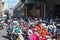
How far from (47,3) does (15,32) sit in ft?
101

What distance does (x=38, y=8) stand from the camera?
54062mm

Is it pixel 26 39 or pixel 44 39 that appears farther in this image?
pixel 26 39

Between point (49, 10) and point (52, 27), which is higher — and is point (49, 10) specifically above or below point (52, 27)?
below

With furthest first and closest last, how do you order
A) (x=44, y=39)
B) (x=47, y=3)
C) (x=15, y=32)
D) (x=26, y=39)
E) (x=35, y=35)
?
(x=47, y=3), (x=15, y=32), (x=26, y=39), (x=44, y=39), (x=35, y=35)

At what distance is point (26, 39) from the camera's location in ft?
57.6

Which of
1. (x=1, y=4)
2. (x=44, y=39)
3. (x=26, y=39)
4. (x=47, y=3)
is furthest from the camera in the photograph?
(x=1, y=4)

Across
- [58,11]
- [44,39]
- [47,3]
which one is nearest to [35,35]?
[44,39]

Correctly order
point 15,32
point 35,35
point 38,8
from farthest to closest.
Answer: point 38,8, point 15,32, point 35,35

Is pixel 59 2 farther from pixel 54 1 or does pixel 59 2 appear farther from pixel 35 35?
pixel 35 35

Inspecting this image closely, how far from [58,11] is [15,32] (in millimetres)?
27330

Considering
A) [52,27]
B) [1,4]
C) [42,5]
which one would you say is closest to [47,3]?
[42,5]

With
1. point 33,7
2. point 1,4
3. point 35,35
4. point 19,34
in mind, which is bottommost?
point 1,4

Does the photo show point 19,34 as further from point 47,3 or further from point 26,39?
point 47,3

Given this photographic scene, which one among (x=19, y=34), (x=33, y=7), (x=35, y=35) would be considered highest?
(x=35, y=35)
